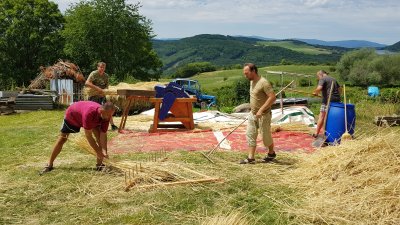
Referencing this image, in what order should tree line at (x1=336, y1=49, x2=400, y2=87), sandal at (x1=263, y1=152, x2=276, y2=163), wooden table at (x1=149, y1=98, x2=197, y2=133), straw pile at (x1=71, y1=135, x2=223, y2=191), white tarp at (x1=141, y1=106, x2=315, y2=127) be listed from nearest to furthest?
straw pile at (x1=71, y1=135, x2=223, y2=191) → sandal at (x1=263, y1=152, x2=276, y2=163) → wooden table at (x1=149, y1=98, x2=197, y2=133) → white tarp at (x1=141, y1=106, x2=315, y2=127) → tree line at (x1=336, y1=49, x2=400, y2=87)

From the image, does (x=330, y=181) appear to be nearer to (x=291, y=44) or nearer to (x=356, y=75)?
(x=356, y=75)

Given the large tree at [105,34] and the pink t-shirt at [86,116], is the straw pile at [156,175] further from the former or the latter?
the large tree at [105,34]

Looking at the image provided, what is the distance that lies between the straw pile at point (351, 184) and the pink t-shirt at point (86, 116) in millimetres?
2687

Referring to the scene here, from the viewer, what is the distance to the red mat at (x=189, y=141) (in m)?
8.49

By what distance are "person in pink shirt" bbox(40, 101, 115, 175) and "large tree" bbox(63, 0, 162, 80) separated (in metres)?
26.2

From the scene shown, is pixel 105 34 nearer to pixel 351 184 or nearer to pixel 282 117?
pixel 282 117

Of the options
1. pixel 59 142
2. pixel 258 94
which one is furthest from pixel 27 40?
pixel 258 94

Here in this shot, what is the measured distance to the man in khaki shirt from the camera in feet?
21.8

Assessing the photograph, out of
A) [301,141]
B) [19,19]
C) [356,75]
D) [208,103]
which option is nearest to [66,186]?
[301,141]

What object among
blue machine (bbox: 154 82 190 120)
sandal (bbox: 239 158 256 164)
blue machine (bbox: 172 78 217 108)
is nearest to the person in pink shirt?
sandal (bbox: 239 158 256 164)

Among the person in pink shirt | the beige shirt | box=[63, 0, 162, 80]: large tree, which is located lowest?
the person in pink shirt

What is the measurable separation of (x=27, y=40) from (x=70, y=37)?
194 inches

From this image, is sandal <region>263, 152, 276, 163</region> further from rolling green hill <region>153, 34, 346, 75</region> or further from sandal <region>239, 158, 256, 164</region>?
rolling green hill <region>153, 34, 346, 75</region>

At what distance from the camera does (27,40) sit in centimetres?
3591
